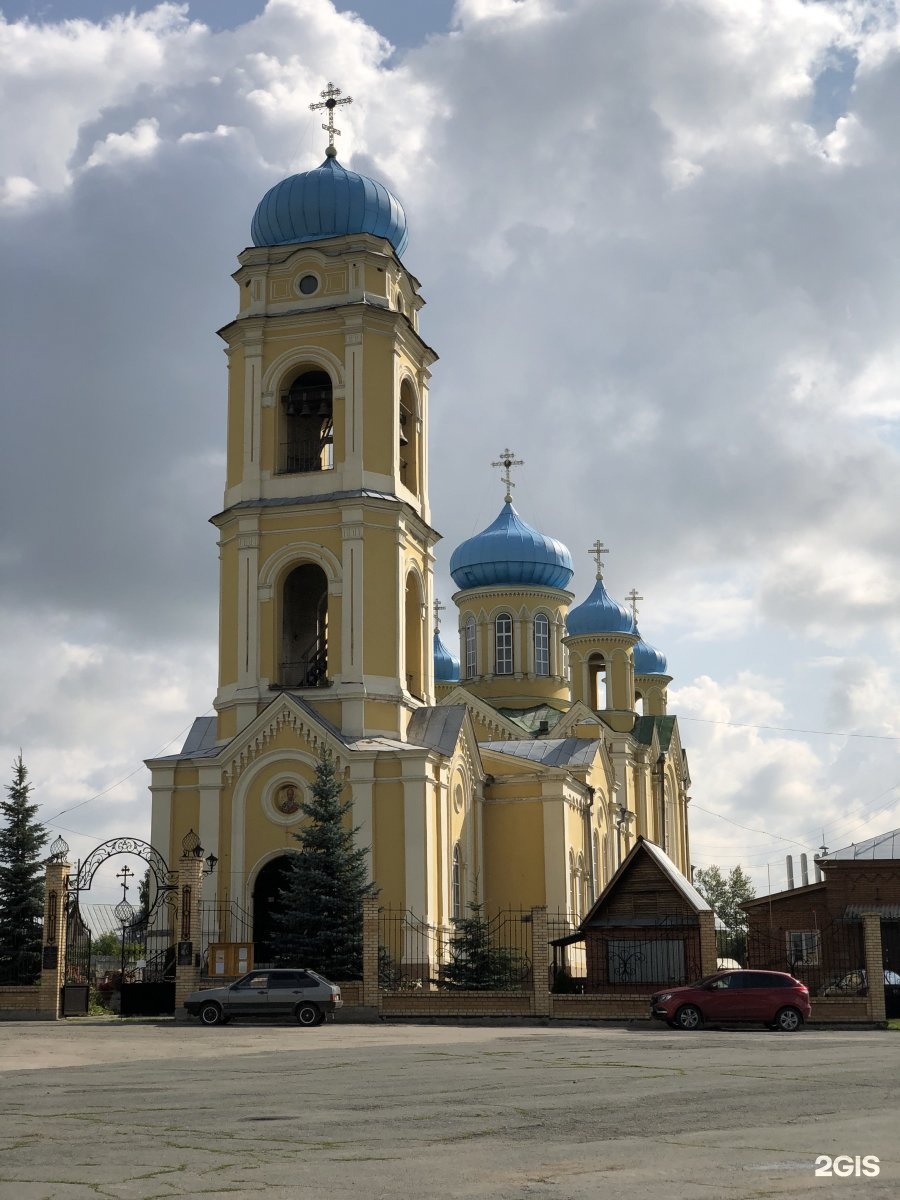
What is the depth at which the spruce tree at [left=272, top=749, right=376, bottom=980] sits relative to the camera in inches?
1003

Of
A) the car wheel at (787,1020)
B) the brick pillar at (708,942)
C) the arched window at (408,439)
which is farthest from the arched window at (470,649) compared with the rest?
the car wheel at (787,1020)

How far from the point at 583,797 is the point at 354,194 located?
14.8 m

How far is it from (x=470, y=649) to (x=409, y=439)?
1210 centimetres

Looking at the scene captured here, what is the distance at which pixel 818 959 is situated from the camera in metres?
28.8

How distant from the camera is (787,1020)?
→ 21.4 meters

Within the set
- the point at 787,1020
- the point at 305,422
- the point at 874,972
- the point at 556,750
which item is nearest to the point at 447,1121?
the point at 787,1020

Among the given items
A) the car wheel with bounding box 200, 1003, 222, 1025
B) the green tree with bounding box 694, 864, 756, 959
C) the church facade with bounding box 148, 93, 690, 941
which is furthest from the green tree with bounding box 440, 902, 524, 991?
the green tree with bounding box 694, 864, 756, 959

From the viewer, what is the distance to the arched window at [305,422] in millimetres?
32156

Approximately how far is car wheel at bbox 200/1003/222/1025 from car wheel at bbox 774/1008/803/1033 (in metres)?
8.15

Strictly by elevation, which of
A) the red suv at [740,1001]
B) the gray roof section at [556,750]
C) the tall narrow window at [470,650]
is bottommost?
the red suv at [740,1001]

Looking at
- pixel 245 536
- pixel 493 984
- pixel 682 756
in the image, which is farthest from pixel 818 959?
pixel 682 756

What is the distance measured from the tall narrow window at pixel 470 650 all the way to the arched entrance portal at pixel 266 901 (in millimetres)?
15301

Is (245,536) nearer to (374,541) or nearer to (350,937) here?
(374,541)

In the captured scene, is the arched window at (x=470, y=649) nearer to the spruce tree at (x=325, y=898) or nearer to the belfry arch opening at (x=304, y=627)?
the belfry arch opening at (x=304, y=627)
